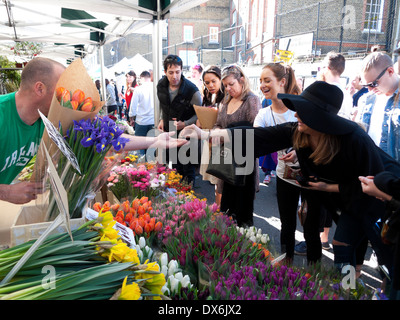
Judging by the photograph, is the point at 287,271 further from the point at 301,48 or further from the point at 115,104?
the point at 301,48

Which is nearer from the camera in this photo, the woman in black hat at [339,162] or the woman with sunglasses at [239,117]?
the woman in black hat at [339,162]

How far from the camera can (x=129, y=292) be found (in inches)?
34.9

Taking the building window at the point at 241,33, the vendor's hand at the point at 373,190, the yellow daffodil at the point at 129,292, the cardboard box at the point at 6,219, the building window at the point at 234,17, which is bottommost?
the cardboard box at the point at 6,219

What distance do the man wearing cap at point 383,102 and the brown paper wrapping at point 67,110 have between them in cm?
246

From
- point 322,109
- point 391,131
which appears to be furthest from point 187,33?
point 322,109

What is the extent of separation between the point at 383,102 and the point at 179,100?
2350 mm

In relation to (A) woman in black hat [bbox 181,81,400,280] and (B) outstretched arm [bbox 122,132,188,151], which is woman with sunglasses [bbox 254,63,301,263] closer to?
(A) woman in black hat [bbox 181,81,400,280]

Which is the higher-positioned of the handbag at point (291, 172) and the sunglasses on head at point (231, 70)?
the sunglasses on head at point (231, 70)

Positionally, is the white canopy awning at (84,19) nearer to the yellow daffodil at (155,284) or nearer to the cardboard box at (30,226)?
the cardboard box at (30,226)

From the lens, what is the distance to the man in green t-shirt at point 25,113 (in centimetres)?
167

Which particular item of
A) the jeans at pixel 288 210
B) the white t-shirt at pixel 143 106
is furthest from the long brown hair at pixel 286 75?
the white t-shirt at pixel 143 106

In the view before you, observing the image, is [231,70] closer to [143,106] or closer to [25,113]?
[25,113]

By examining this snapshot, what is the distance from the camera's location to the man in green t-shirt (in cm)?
167
